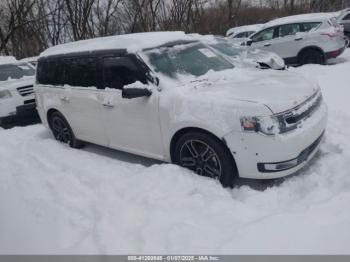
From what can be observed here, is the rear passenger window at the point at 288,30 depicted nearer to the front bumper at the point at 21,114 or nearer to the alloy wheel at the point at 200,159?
the front bumper at the point at 21,114

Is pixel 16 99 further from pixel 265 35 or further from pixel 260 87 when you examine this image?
pixel 265 35

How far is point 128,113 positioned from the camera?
4605 millimetres

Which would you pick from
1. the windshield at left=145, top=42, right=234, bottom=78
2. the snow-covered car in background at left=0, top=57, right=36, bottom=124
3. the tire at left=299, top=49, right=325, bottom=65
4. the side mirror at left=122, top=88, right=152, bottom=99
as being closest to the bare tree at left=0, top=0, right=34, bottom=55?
the snow-covered car in background at left=0, top=57, right=36, bottom=124

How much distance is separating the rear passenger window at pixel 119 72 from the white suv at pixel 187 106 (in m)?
0.01

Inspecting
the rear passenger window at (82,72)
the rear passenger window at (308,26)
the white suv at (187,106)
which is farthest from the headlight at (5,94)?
the rear passenger window at (308,26)

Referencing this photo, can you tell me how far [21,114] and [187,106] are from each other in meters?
5.68

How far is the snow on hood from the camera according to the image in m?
3.70

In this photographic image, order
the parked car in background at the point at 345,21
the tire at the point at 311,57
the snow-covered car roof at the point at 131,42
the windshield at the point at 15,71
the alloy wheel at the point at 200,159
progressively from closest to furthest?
the alloy wheel at the point at 200,159 → the snow-covered car roof at the point at 131,42 → the windshield at the point at 15,71 → the tire at the point at 311,57 → the parked car in background at the point at 345,21

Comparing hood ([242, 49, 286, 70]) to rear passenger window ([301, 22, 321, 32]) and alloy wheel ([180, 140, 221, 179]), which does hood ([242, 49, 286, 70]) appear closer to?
rear passenger window ([301, 22, 321, 32])

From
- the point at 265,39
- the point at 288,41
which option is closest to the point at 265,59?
the point at 288,41

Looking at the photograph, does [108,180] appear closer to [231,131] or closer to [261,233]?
[231,131]

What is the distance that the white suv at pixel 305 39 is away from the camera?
10930mm

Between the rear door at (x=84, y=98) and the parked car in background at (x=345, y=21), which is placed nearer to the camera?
the rear door at (x=84, y=98)

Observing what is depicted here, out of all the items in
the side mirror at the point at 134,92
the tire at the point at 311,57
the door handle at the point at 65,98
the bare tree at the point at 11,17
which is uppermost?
the bare tree at the point at 11,17
